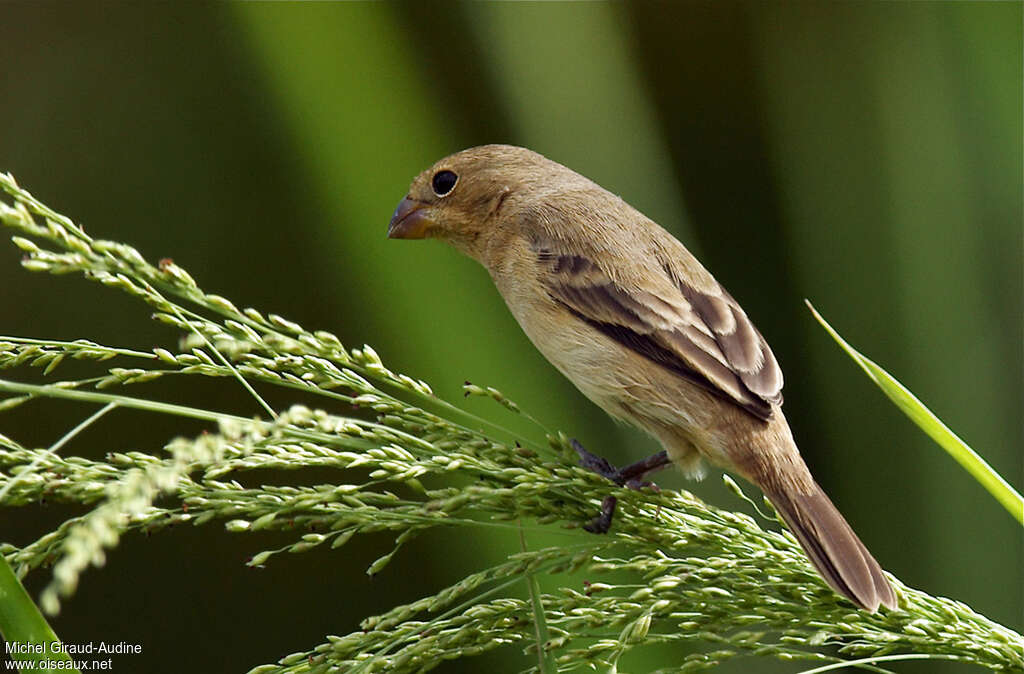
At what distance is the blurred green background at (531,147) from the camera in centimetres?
279

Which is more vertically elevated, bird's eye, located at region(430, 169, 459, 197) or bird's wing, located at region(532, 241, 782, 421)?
bird's eye, located at region(430, 169, 459, 197)

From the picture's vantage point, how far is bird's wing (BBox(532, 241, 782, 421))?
2488 millimetres

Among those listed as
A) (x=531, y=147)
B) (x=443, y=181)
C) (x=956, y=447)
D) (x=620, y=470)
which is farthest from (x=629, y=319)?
(x=956, y=447)

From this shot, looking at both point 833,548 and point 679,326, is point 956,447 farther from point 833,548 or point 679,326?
point 679,326

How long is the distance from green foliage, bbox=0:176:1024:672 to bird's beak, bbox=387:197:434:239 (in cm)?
160

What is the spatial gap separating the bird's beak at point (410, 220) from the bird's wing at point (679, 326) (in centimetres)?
64

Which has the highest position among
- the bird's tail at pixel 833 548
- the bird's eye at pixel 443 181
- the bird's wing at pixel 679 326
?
the bird's eye at pixel 443 181

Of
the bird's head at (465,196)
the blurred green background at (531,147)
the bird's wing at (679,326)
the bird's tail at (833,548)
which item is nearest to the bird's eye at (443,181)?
the bird's head at (465,196)

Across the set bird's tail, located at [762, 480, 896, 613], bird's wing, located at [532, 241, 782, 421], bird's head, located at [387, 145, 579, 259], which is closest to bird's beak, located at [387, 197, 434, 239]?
bird's head, located at [387, 145, 579, 259]

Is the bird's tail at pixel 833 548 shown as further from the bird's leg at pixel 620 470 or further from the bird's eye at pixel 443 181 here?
the bird's eye at pixel 443 181

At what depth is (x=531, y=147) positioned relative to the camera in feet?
11.3

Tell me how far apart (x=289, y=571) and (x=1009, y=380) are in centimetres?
326

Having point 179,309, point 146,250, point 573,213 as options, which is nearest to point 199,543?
point 146,250

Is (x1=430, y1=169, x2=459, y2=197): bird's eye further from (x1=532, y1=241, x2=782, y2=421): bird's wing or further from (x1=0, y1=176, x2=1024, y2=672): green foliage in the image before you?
(x1=0, y1=176, x2=1024, y2=672): green foliage
